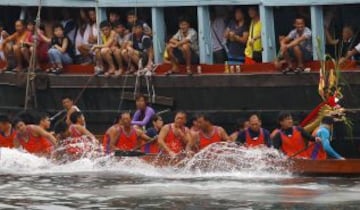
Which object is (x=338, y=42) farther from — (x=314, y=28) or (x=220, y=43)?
(x=220, y=43)

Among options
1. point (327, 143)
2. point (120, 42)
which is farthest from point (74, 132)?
point (327, 143)

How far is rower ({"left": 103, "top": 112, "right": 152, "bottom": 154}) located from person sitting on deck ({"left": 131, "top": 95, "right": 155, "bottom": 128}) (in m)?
0.42

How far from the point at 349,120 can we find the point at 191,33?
150 inches

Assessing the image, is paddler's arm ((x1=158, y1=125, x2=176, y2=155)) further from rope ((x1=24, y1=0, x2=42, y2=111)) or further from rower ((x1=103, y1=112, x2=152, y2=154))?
rope ((x1=24, y1=0, x2=42, y2=111))

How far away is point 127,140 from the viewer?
32250 millimetres

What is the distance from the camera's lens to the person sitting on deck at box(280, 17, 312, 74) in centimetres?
3164

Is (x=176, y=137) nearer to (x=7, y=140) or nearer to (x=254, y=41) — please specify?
(x=254, y=41)

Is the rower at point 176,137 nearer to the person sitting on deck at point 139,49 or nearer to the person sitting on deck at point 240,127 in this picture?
the person sitting on deck at point 240,127

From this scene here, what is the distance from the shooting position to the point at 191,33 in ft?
108

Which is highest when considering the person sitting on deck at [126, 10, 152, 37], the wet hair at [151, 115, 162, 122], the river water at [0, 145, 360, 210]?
the person sitting on deck at [126, 10, 152, 37]

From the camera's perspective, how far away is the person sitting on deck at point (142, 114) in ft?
107

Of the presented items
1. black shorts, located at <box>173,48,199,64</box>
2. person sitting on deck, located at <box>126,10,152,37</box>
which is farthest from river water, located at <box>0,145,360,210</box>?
person sitting on deck, located at <box>126,10,152,37</box>

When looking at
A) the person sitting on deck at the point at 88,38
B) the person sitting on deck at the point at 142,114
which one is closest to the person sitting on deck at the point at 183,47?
the person sitting on deck at the point at 142,114

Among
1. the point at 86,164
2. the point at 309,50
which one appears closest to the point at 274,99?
the point at 309,50
